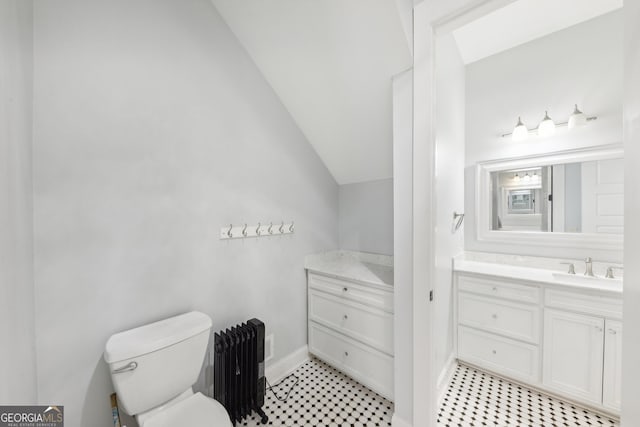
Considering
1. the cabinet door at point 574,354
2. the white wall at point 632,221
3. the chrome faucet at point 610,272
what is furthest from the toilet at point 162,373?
the chrome faucet at point 610,272

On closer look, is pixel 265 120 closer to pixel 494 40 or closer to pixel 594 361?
pixel 494 40

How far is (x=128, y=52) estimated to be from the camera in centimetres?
119

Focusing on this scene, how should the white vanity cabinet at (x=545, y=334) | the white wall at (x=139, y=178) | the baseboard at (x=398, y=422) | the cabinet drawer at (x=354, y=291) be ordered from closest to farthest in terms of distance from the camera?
the white wall at (x=139, y=178), the baseboard at (x=398, y=422), the white vanity cabinet at (x=545, y=334), the cabinet drawer at (x=354, y=291)

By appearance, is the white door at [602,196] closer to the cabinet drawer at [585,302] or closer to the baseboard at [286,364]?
the cabinet drawer at [585,302]

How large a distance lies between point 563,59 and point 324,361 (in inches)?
125

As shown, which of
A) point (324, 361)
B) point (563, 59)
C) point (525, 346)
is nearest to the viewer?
point (525, 346)

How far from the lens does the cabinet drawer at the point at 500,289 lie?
1.73 meters

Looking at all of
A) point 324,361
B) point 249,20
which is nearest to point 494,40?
point 249,20

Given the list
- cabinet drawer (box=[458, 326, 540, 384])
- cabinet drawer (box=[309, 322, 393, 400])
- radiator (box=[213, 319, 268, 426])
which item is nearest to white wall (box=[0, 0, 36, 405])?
radiator (box=[213, 319, 268, 426])

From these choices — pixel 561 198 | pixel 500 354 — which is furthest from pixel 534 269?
pixel 500 354

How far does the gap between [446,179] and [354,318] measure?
1.25m

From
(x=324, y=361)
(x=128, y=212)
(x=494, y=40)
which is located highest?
(x=494, y=40)

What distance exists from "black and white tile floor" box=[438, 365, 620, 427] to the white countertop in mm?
825

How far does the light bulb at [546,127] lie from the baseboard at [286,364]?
8.92 ft
